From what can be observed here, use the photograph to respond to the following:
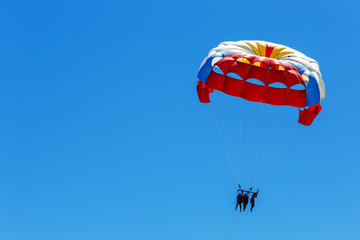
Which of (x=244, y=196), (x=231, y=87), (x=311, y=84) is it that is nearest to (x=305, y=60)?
(x=311, y=84)

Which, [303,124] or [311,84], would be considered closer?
[311,84]

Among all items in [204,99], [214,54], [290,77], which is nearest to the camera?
[290,77]

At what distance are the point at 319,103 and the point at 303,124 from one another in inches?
68.9

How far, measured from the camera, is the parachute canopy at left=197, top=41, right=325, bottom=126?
3120 cm

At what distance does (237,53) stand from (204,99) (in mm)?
4179

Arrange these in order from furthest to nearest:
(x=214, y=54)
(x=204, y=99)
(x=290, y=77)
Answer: (x=204, y=99), (x=214, y=54), (x=290, y=77)

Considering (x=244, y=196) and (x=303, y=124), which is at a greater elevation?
(x=303, y=124)

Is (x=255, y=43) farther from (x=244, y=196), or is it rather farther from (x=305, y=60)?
(x=244, y=196)

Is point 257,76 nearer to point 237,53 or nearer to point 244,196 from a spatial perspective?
point 237,53

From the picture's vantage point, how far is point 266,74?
31281 millimetres

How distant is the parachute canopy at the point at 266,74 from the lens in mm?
31203

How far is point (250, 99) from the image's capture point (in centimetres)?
3195

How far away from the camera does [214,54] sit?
32812mm

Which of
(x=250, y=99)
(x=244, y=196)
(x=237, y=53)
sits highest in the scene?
(x=237, y=53)
